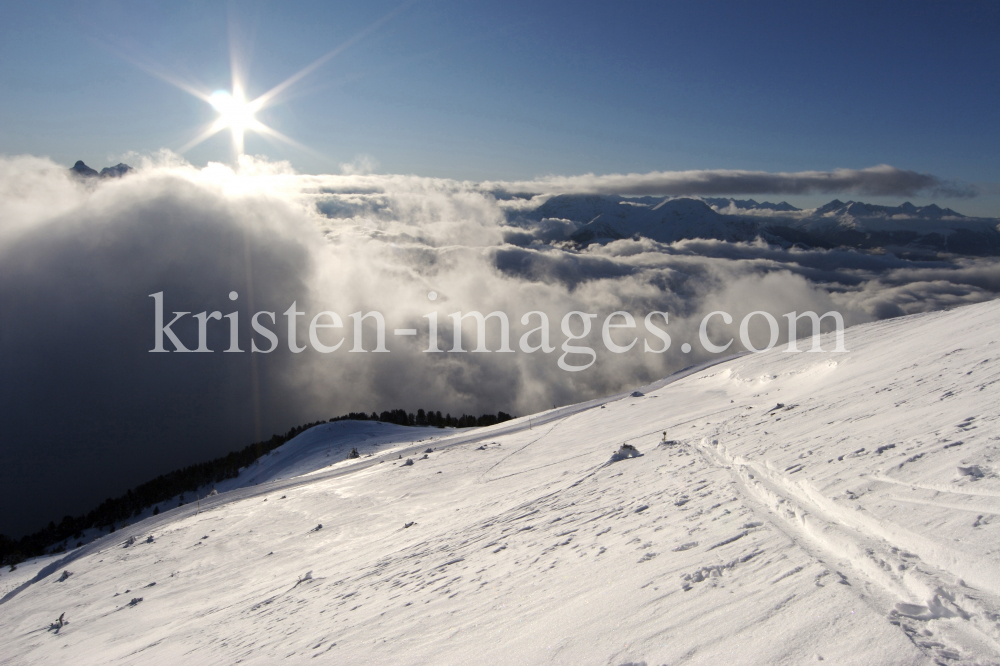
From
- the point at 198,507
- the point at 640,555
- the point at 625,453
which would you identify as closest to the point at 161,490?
the point at 198,507

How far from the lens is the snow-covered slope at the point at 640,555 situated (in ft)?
13.3

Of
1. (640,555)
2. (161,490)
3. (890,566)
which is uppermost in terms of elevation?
(890,566)

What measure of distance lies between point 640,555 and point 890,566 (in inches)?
97.3

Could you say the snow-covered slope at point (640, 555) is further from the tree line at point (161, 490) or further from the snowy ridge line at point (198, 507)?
the tree line at point (161, 490)

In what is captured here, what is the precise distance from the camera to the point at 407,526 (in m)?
11.4

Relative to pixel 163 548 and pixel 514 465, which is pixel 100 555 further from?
pixel 514 465

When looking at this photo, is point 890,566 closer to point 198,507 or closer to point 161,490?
point 198,507

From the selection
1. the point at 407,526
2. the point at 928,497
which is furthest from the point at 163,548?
the point at 928,497

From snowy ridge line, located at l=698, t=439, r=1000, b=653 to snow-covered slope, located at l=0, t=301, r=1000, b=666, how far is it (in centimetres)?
2

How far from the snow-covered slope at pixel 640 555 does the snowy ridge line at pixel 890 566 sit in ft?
0.06

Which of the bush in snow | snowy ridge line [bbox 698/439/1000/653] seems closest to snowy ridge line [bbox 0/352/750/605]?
the bush in snow

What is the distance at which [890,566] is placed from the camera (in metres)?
4.48

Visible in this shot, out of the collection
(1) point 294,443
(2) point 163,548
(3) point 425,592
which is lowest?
(1) point 294,443

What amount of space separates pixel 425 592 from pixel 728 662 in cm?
431
